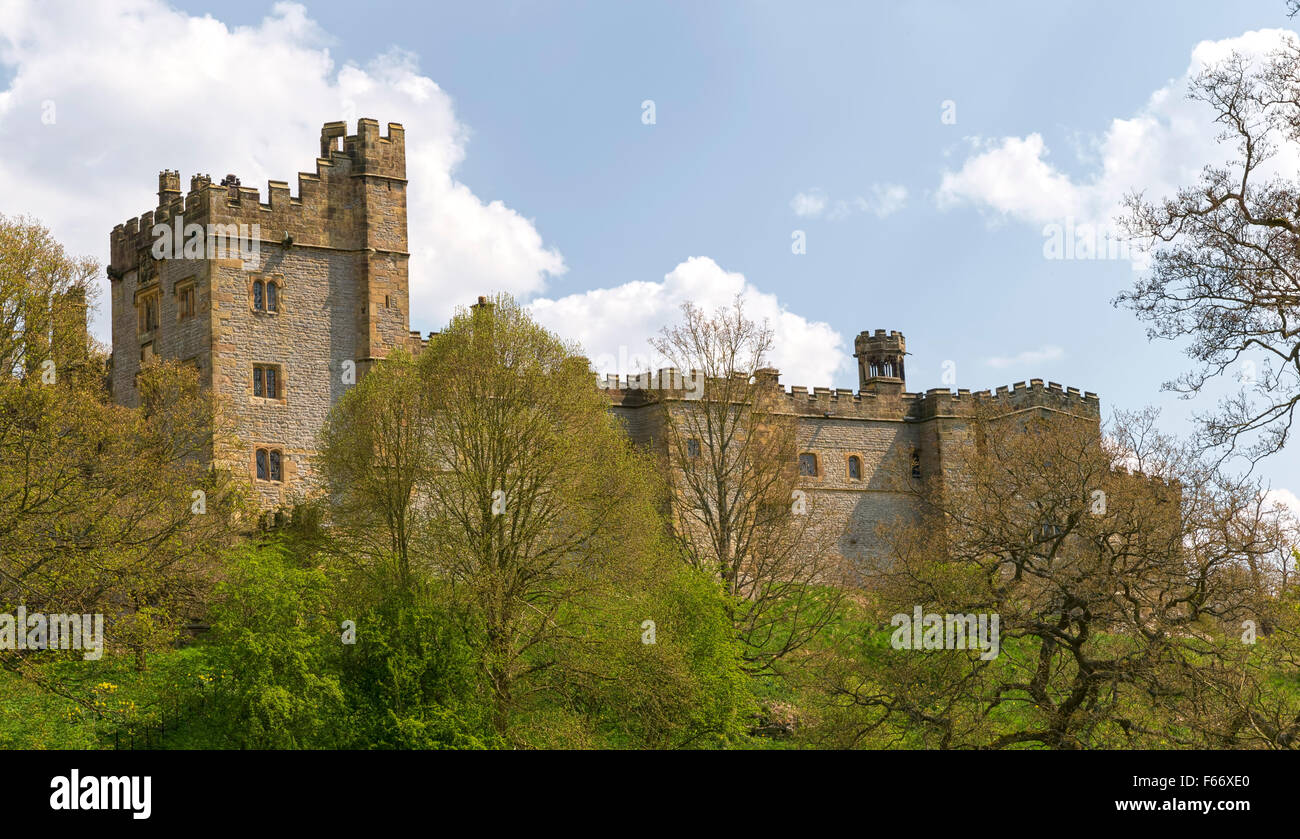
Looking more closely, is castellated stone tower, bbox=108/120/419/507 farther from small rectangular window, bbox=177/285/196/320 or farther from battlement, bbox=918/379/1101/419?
battlement, bbox=918/379/1101/419

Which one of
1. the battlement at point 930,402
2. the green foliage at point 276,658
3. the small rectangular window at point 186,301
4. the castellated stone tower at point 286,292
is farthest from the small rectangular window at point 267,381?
the battlement at point 930,402

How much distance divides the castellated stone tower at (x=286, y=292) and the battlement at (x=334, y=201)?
30mm

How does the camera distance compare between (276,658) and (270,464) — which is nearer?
(276,658)

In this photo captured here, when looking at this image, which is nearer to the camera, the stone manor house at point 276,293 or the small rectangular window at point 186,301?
the stone manor house at point 276,293

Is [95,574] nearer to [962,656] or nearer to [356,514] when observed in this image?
[356,514]

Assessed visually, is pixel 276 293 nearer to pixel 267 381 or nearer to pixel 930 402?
pixel 267 381

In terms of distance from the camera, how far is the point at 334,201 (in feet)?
147

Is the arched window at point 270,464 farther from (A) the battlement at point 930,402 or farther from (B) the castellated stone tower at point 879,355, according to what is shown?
(B) the castellated stone tower at point 879,355

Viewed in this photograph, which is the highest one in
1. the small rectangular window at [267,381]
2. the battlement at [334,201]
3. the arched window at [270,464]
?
the battlement at [334,201]

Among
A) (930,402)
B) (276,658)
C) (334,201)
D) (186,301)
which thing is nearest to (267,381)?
(186,301)

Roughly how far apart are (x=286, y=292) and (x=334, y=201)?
312 centimetres

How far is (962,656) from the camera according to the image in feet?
79.6

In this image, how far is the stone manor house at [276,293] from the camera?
4284 centimetres
